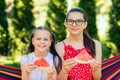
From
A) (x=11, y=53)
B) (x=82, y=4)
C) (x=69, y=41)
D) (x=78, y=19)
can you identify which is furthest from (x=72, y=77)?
(x=11, y=53)

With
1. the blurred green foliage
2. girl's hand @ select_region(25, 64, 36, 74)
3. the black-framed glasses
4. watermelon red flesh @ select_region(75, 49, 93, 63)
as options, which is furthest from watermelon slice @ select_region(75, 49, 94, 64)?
the blurred green foliage

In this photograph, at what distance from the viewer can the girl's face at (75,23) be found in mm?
3539

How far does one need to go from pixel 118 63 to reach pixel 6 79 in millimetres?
1376

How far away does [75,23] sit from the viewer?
3.55m

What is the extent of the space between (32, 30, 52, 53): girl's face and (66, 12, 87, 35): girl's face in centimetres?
23

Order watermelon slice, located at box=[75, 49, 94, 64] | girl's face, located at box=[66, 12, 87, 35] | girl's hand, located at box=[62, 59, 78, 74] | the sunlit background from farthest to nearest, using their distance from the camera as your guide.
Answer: the sunlit background
girl's face, located at box=[66, 12, 87, 35]
watermelon slice, located at box=[75, 49, 94, 64]
girl's hand, located at box=[62, 59, 78, 74]

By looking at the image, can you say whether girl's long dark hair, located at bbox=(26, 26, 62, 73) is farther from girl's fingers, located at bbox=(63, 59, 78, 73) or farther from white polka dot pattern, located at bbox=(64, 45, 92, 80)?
girl's fingers, located at bbox=(63, 59, 78, 73)

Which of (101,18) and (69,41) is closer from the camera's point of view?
(69,41)

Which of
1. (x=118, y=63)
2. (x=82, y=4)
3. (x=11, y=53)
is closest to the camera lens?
(x=118, y=63)

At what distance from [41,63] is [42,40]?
23 cm

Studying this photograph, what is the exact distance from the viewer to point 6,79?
3.77 meters

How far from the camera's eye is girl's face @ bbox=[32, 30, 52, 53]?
11.5 feet

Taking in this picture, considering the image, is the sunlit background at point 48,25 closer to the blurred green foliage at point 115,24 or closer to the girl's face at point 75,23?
the blurred green foliage at point 115,24

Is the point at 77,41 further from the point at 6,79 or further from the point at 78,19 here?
the point at 6,79
